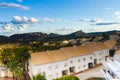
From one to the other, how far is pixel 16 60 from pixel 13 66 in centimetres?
418

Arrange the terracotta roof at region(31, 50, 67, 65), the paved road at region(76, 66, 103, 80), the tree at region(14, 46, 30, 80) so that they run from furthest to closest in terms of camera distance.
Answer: the tree at region(14, 46, 30, 80) < the paved road at region(76, 66, 103, 80) < the terracotta roof at region(31, 50, 67, 65)

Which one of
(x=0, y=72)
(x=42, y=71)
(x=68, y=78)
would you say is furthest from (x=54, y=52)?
(x=0, y=72)

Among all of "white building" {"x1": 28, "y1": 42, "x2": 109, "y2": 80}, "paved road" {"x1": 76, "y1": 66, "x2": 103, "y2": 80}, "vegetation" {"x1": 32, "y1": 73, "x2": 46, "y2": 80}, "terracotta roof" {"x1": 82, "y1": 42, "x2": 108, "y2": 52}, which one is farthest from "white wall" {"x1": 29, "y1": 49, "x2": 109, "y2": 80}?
"paved road" {"x1": 76, "y1": 66, "x2": 103, "y2": 80}

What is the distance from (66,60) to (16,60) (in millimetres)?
13583

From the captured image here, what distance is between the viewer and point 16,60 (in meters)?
69.4

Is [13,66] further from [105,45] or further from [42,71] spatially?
[105,45]

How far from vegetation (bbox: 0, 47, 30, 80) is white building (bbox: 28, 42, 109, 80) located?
3014 mm

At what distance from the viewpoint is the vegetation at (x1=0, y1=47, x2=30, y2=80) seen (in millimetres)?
65438

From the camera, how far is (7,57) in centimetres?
7619

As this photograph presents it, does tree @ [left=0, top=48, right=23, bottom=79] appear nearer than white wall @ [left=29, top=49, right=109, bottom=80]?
No

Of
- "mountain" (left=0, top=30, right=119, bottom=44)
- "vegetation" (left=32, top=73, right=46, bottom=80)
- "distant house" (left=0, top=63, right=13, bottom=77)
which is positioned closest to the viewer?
"vegetation" (left=32, top=73, right=46, bottom=80)

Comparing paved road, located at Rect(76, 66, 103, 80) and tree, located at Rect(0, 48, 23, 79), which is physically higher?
tree, located at Rect(0, 48, 23, 79)

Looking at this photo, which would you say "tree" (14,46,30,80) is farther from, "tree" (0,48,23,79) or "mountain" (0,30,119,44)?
"mountain" (0,30,119,44)

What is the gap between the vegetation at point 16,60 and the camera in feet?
215
